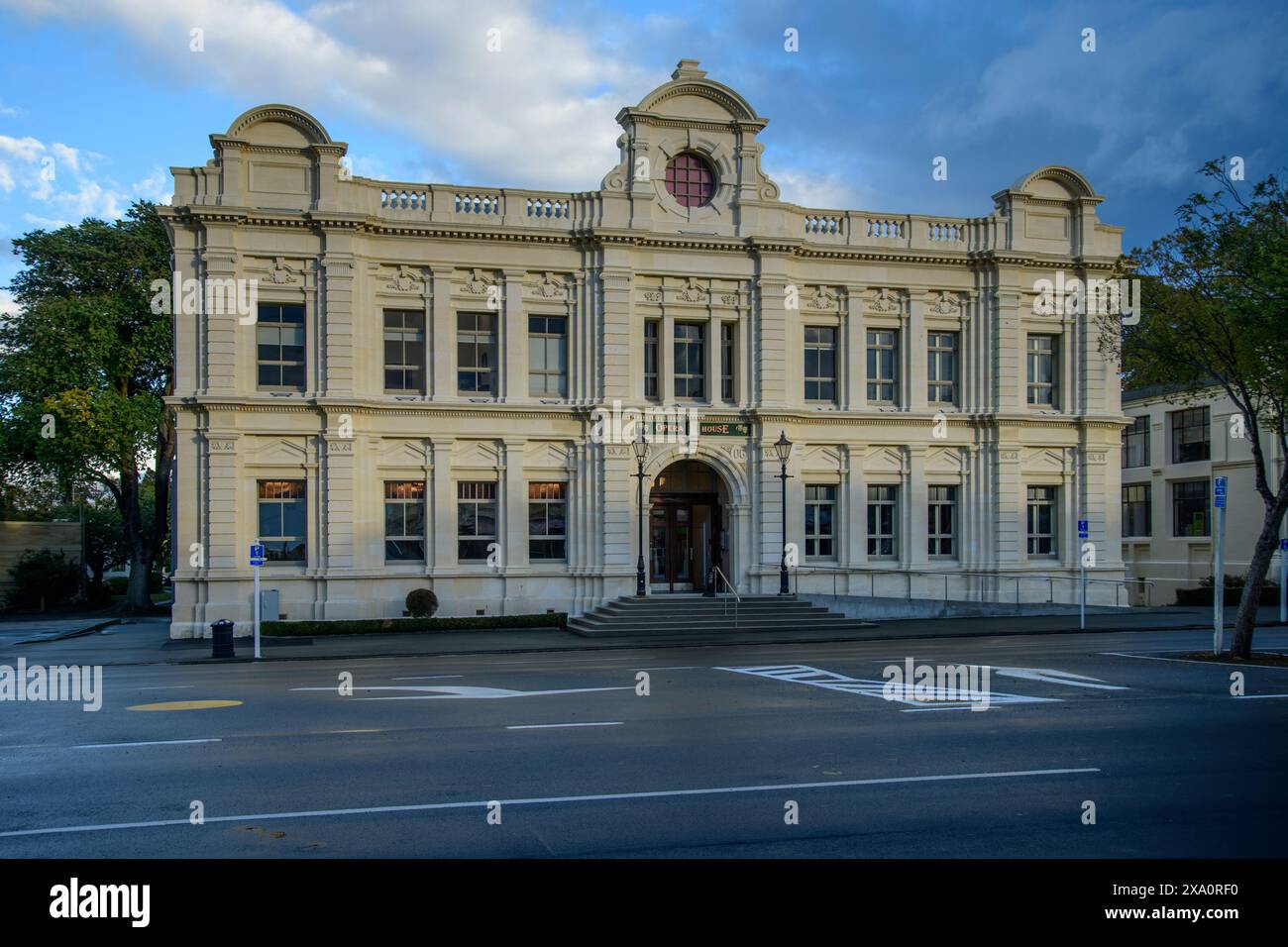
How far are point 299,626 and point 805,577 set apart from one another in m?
15.2

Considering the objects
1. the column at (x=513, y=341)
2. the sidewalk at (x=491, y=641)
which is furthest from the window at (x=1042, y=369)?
the column at (x=513, y=341)

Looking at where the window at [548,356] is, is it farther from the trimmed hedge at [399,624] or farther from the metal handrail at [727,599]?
the metal handrail at [727,599]

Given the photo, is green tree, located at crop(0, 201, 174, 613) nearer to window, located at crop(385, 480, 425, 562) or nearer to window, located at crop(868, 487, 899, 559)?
window, located at crop(385, 480, 425, 562)

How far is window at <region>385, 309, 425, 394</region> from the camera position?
31.9 metres

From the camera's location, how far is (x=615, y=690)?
55.9ft

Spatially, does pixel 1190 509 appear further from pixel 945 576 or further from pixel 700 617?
pixel 700 617

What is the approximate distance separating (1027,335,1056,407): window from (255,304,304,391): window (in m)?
23.9

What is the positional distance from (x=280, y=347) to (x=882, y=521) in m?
19.7

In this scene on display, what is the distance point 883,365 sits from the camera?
35.2 m

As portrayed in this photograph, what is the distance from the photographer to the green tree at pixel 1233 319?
61.9 feet

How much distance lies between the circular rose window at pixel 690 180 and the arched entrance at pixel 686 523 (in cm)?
838

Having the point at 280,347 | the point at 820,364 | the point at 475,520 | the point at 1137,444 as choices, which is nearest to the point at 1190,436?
the point at 1137,444

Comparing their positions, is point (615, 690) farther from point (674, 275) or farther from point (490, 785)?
point (674, 275)

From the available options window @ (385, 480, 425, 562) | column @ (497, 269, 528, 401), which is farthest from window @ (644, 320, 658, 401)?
window @ (385, 480, 425, 562)
